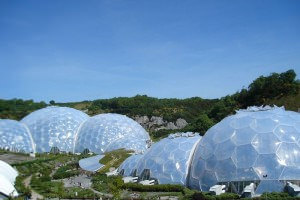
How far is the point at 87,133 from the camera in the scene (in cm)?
6175

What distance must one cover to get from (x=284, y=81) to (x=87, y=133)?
3490 centimetres

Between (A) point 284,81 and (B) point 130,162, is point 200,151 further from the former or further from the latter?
(A) point 284,81

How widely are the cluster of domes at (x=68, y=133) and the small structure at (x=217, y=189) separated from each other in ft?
98.8

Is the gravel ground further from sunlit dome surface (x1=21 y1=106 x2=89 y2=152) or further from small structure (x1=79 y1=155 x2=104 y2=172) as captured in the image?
sunlit dome surface (x1=21 y1=106 x2=89 y2=152)

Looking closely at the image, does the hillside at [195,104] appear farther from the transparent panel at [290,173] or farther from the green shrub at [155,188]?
the transparent panel at [290,173]

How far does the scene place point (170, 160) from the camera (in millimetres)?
32562

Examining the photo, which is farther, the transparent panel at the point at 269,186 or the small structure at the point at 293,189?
the transparent panel at the point at 269,186

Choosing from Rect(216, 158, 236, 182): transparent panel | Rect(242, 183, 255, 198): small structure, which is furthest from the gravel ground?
Rect(242, 183, 255, 198): small structure

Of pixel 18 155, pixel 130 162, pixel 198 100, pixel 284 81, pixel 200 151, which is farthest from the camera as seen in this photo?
pixel 198 100

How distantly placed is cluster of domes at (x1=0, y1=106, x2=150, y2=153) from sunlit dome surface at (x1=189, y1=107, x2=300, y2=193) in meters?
27.4

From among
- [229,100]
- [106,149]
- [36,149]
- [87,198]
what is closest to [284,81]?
A: [229,100]

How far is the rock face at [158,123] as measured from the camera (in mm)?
100875

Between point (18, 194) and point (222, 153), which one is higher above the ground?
point (222, 153)

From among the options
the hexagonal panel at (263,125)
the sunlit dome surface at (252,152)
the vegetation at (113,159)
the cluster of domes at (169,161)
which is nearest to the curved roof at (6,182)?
the cluster of domes at (169,161)
